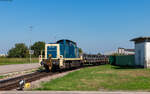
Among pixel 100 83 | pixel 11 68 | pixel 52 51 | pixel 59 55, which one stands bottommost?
pixel 11 68

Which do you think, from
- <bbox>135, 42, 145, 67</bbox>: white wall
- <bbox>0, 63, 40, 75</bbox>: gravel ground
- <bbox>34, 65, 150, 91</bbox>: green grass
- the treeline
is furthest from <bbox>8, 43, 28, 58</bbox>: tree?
<bbox>34, 65, 150, 91</bbox>: green grass

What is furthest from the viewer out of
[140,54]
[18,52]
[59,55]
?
[18,52]

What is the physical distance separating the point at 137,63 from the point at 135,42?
9.73 feet

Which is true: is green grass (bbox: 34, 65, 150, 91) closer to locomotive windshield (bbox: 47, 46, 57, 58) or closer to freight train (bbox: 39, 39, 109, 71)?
freight train (bbox: 39, 39, 109, 71)

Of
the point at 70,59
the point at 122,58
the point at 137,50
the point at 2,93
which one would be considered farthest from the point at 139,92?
the point at 122,58

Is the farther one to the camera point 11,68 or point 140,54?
point 11,68

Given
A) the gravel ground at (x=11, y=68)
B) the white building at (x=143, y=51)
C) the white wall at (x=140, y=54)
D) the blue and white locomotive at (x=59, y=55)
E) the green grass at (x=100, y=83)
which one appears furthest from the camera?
the white wall at (x=140, y=54)

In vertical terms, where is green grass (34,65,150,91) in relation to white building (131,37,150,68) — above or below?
below

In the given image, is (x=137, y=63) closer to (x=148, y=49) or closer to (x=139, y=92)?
(x=148, y=49)

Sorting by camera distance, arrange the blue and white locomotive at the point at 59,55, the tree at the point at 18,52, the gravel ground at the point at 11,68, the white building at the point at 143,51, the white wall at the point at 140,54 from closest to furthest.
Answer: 1. the blue and white locomotive at the point at 59,55
2. the gravel ground at the point at 11,68
3. the white building at the point at 143,51
4. the white wall at the point at 140,54
5. the tree at the point at 18,52

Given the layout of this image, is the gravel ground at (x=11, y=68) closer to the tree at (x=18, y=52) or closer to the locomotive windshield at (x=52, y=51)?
the locomotive windshield at (x=52, y=51)

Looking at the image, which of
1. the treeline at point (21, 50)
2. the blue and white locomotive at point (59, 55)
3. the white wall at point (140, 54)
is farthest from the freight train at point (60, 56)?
the treeline at point (21, 50)

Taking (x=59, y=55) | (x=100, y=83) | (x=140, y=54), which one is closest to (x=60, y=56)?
(x=59, y=55)

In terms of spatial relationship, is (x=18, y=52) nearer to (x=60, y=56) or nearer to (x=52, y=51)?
(x=52, y=51)
